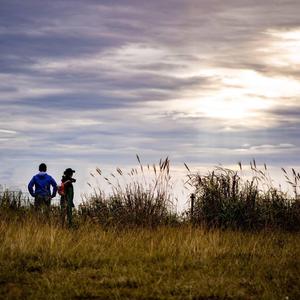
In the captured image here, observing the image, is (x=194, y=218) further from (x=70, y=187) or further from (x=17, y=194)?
(x=17, y=194)

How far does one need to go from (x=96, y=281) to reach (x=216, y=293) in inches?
74.1

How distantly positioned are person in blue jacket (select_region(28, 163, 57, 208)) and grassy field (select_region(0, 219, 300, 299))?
13.5 feet

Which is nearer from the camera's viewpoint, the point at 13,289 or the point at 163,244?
the point at 13,289

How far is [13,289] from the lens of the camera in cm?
Result: 824

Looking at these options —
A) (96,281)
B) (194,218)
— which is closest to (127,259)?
(96,281)

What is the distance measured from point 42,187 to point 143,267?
8560 mm

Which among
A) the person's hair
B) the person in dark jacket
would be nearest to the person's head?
the person in dark jacket

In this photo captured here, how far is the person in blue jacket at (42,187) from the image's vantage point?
17.7 meters

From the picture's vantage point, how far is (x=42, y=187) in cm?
1775

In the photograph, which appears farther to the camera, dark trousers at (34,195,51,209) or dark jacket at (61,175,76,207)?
dark trousers at (34,195,51,209)

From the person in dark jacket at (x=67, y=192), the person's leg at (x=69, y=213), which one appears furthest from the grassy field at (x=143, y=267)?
the person in dark jacket at (x=67, y=192)

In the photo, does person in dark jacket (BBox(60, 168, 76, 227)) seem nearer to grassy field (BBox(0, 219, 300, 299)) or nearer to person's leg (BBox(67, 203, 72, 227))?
person's leg (BBox(67, 203, 72, 227))

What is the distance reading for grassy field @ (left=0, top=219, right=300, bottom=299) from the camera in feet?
26.9

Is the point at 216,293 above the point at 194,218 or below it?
below
